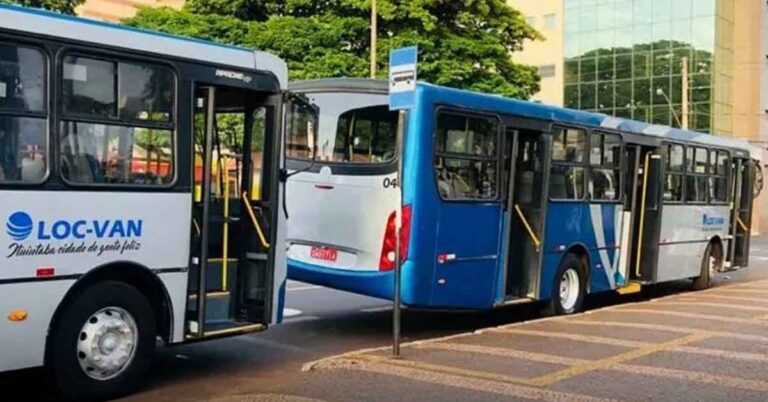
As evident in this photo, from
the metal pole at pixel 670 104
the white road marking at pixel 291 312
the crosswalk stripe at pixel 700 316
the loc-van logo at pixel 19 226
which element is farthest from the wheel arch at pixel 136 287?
the metal pole at pixel 670 104

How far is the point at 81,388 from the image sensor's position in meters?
6.84

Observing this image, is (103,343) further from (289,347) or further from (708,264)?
(708,264)

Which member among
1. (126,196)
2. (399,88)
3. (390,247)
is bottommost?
(390,247)

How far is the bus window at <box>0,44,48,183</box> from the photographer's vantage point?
247 inches

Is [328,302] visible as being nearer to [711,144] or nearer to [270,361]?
[270,361]

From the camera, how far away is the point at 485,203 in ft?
35.6

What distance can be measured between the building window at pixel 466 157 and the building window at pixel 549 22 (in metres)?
48.4

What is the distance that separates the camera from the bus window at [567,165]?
12117mm

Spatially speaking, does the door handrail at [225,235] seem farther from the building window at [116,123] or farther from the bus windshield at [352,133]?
the bus windshield at [352,133]

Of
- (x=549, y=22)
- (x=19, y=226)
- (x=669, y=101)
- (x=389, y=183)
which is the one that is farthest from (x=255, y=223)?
(x=549, y=22)

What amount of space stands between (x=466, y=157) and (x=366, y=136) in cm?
120

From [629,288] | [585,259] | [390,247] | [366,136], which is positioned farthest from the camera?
[629,288]

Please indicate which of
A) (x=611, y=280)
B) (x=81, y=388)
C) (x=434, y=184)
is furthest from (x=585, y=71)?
(x=81, y=388)

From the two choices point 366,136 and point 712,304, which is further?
point 712,304
